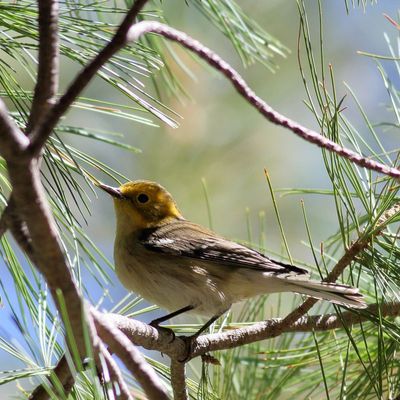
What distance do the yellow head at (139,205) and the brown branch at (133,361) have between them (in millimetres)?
2104

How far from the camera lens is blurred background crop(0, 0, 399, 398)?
4.51m

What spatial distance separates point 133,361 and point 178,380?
3.34 feet

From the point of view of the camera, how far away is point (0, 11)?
6.22 feet

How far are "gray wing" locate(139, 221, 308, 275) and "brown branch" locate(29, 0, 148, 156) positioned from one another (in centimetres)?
158

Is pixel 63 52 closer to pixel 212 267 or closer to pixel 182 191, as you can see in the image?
pixel 212 267

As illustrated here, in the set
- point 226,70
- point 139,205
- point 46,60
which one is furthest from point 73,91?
point 139,205

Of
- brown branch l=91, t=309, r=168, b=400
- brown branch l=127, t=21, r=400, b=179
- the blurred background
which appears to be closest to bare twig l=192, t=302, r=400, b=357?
brown branch l=127, t=21, r=400, b=179

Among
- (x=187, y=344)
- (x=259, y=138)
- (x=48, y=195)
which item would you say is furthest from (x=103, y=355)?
(x=259, y=138)

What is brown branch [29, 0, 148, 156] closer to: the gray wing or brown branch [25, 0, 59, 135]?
brown branch [25, 0, 59, 135]

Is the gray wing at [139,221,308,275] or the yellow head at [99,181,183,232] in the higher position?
the yellow head at [99,181,183,232]

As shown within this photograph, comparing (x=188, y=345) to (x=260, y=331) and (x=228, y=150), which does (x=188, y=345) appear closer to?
(x=260, y=331)

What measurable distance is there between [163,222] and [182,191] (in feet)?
3.65

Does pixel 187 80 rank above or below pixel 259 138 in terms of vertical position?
above

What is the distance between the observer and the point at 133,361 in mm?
1112
